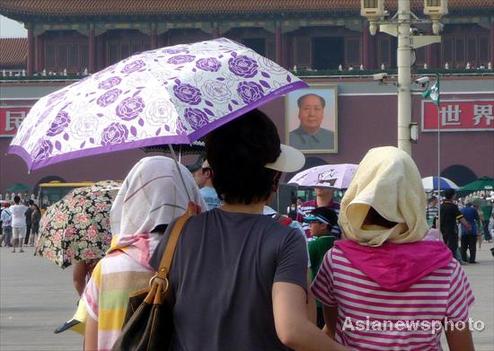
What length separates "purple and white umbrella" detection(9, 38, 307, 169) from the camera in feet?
11.5

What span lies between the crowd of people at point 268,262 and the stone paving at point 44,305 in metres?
5.49

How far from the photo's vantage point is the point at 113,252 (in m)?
3.46

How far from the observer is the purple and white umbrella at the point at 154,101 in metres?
3.51

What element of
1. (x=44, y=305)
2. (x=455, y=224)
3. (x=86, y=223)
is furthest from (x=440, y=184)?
(x=86, y=223)

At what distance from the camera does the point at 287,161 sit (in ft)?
10.5

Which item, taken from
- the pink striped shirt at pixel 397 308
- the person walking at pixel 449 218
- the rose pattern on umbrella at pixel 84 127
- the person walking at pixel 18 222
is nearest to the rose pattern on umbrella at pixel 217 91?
the rose pattern on umbrella at pixel 84 127

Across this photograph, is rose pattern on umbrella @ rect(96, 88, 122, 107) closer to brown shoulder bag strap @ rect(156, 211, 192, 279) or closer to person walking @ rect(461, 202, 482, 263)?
brown shoulder bag strap @ rect(156, 211, 192, 279)

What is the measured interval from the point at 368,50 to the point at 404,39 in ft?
69.9

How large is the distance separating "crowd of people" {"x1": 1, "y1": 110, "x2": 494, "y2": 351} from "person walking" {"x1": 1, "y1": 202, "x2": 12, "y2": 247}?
2394cm

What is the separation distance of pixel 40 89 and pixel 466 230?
874 inches

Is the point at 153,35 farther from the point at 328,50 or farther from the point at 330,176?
the point at 330,176

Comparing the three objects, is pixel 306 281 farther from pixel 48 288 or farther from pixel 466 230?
pixel 466 230

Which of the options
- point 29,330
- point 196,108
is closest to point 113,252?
point 196,108

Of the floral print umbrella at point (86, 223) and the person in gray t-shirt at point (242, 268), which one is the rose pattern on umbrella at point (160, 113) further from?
the floral print umbrella at point (86, 223)
